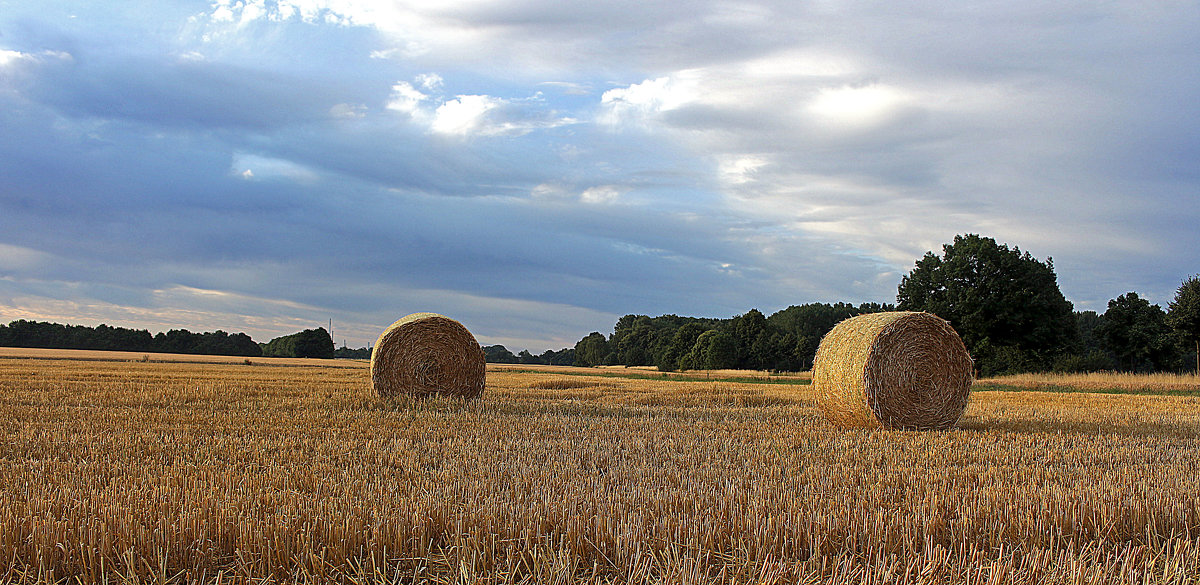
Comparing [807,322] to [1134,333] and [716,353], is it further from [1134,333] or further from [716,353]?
[1134,333]

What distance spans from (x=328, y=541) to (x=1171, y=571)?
4221 mm

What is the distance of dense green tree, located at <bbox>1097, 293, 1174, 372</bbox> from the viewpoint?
166 feet

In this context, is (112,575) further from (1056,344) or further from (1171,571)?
(1056,344)

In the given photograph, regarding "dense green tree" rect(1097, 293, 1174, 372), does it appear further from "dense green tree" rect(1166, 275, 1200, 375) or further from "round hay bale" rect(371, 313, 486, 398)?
"round hay bale" rect(371, 313, 486, 398)

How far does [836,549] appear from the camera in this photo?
3.99 m

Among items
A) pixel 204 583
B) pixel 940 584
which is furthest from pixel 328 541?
pixel 940 584

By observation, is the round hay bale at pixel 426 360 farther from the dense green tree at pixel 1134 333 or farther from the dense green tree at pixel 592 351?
the dense green tree at pixel 592 351

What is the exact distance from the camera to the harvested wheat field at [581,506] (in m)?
3.60

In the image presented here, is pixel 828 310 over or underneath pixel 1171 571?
over

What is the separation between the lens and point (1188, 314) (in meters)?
42.2

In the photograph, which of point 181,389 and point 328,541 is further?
point 181,389

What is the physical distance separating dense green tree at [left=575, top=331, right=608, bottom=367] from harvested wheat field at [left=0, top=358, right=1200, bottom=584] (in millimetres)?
92233

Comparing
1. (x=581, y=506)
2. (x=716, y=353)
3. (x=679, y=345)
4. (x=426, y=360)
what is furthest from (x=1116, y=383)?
(x=679, y=345)

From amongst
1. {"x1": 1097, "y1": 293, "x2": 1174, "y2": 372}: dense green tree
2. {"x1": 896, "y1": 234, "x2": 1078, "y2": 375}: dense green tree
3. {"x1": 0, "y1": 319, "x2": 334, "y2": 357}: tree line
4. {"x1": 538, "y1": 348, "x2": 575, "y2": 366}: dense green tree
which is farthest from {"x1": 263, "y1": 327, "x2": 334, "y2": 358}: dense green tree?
{"x1": 1097, "y1": 293, "x2": 1174, "y2": 372}: dense green tree
